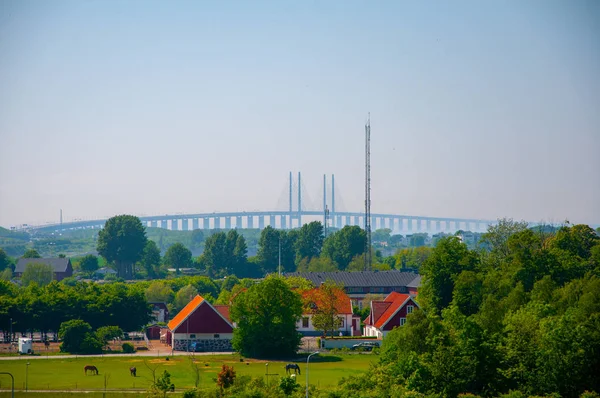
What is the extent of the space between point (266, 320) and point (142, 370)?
7092 millimetres

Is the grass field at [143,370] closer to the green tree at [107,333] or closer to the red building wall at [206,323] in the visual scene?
the red building wall at [206,323]

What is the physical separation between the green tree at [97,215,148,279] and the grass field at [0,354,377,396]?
5415cm

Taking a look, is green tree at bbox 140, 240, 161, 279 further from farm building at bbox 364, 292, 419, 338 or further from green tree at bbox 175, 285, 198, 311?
farm building at bbox 364, 292, 419, 338

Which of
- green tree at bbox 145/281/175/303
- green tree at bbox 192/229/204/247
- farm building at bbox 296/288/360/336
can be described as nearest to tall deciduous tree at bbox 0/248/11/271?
green tree at bbox 145/281/175/303

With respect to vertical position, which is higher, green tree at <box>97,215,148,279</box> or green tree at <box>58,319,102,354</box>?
green tree at <box>97,215,148,279</box>

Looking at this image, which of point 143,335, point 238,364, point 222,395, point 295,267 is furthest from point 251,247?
point 222,395

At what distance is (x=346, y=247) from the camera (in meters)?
88.5

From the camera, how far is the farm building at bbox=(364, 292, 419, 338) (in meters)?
44.9

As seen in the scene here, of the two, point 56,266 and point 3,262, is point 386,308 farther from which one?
point 3,262

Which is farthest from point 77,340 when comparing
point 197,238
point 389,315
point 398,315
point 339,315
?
point 197,238

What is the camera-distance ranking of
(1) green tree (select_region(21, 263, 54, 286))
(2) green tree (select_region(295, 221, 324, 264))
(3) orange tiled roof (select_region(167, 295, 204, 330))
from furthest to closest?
(2) green tree (select_region(295, 221, 324, 264)) < (1) green tree (select_region(21, 263, 54, 286)) < (3) orange tiled roof (select_region(167, 295, 204, 330))

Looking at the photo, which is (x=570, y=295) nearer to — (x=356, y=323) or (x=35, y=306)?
(x=356, y=323)

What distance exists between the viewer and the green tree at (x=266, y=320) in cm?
4050

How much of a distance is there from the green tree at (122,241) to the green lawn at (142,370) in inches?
2132
